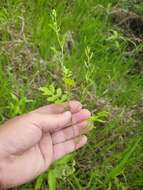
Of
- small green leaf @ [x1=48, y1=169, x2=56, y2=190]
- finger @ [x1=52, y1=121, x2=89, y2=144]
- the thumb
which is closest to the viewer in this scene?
small green leaf @ [x1=48, y1=169, x2=56, y2=190]

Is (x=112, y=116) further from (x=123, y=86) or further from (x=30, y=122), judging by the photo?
(x=30, y=122)

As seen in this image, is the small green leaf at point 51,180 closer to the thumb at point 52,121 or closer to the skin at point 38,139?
the skin at point 38,139

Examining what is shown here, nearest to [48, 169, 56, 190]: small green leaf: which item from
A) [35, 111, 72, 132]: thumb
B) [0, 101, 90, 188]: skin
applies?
[0, 101, 90, 188]: skin

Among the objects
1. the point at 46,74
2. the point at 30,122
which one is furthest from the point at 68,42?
the point at 30,122

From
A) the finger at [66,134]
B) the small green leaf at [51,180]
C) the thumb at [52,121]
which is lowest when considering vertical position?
the small green leaf at [51,180]

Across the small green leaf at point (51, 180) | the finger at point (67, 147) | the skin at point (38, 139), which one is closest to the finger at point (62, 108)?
the skin at point (38, 139)

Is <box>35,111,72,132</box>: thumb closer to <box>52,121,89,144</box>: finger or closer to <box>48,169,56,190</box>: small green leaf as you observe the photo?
<box>52,121,89,144</box>: finger

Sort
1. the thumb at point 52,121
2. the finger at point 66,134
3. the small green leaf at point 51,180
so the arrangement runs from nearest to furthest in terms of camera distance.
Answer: the small green leaf at point 51,180 < the thumb at point 52,121 < the finger at point 66,134
